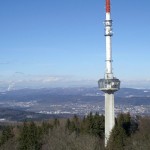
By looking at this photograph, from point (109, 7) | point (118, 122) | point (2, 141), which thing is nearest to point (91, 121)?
point (118, 122)

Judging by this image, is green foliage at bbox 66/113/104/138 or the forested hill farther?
green foliage at bbox 66/113/104/138

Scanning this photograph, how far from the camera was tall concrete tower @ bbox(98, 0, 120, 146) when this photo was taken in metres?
72.8

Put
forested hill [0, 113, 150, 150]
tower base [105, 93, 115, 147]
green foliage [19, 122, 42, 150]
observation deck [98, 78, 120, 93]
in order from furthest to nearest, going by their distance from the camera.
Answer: observation deck [98, 78, 120, 93]
tower base [105, 93, 115, 147]
green foliage [19, 122, 42, 150]
forested hill [0, 113, 150, 150]

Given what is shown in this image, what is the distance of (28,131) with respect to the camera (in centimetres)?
6506

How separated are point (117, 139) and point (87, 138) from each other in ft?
15.2

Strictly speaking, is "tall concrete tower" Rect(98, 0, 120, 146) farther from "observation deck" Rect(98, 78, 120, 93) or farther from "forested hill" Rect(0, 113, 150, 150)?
"forested hill" Rect(0, 113, 150, 150)

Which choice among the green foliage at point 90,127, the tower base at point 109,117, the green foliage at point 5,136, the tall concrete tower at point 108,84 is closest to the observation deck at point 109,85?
the tall concrete tower at point 108,84

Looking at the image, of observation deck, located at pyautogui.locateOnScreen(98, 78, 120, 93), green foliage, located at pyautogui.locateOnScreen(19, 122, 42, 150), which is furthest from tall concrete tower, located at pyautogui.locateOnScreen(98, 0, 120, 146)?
green foliage, located at pyautogui.locateOnScreen(19, 122, 42, 150)

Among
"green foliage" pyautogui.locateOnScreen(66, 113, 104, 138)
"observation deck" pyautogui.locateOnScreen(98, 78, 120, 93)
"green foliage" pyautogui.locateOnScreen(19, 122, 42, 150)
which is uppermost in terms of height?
"observation deck" pyautogui.locateOnScreen(98, 78, 120, 93)

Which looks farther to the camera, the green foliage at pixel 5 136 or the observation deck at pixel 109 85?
the observation deck at pixel 109 85

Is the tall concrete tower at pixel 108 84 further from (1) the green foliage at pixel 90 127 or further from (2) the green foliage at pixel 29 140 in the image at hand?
(2) the green foliage at pixel 29 140

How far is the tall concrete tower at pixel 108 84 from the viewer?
239 ft

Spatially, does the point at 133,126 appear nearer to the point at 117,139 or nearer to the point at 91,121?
the point at 91,121

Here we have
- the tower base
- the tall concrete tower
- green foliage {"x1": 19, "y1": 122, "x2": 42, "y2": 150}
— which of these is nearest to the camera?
green foliage {"x1": 19, "y1": 122, "x2": 42, "y2": 150}
